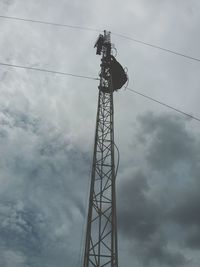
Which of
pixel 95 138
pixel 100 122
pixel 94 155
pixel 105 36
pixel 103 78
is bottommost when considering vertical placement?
pixel 94 155

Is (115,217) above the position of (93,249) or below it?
above

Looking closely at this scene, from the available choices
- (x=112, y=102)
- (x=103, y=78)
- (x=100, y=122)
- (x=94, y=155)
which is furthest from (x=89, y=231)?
(x=103, y=78)

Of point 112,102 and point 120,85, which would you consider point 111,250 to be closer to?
point 112,102

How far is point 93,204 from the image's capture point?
75.4ft

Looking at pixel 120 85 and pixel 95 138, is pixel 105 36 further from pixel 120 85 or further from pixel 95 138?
pixel 95 138

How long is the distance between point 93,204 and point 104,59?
14.1 metres

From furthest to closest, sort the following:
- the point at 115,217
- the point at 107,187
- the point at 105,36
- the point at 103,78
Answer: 1. the point at 105,36
2. the point at 103,78
3. the point at 107,187
4. the point at 115,217

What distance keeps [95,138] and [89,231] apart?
7.58 metres

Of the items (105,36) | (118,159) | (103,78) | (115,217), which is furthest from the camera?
(105,36)

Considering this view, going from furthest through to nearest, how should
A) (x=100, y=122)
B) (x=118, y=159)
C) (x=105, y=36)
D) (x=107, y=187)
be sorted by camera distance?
(x=105, y=36) → (x=100, y=122) → (x=118, y=159) → (x=107, y=187)

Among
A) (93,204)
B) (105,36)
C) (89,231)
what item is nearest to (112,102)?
(105,36)

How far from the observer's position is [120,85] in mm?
32062

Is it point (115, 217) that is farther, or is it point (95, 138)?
point (95, 138)

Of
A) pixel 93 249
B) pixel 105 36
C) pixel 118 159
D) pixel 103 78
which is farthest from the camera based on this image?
pixel 105 36
